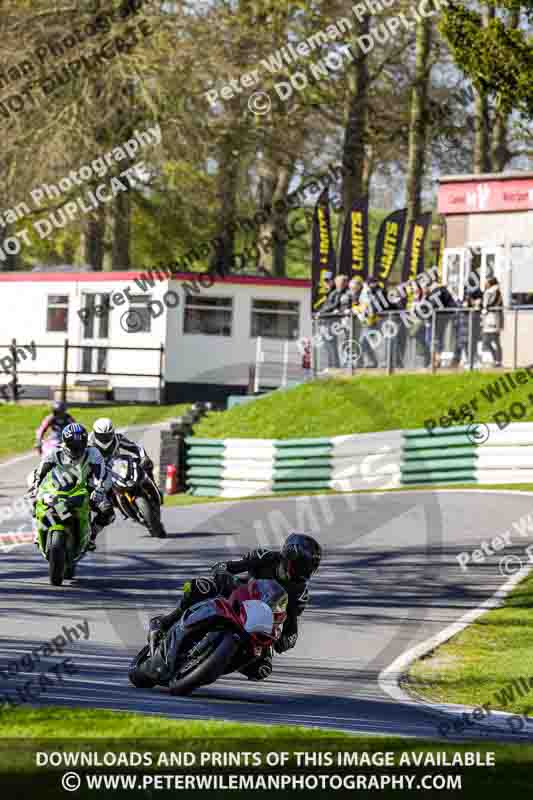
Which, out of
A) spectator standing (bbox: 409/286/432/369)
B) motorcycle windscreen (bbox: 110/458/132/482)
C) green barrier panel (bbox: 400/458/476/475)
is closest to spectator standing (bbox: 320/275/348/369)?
spectator standing (bbox: 409/286/432/369)

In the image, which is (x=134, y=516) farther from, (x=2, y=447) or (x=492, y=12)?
(x=492, y=12)

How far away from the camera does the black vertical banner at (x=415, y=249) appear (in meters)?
32.7

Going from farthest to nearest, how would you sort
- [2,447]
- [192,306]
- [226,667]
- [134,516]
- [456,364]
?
[192,306], [2,447], [456,364], [134,516], [226,667]

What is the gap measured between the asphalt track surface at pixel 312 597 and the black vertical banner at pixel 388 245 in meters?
12.1

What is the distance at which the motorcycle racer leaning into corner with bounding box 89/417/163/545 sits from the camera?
56.4ft

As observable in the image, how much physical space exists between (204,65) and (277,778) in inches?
1382

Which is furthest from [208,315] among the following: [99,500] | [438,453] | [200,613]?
[200,613]

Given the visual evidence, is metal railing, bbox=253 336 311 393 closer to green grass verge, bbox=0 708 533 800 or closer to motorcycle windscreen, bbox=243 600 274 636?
motorcycle windscreen, bbox=243 600 274 636

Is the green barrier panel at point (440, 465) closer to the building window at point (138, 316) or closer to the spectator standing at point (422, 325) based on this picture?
the spectator standing at point (422, 325)

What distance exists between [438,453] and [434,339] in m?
3.22

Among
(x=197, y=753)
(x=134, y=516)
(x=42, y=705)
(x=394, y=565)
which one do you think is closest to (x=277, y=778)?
(x=197, y=753)

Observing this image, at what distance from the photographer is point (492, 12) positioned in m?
38.2

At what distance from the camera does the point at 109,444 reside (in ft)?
57.0

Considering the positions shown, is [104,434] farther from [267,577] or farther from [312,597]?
[267,577]
